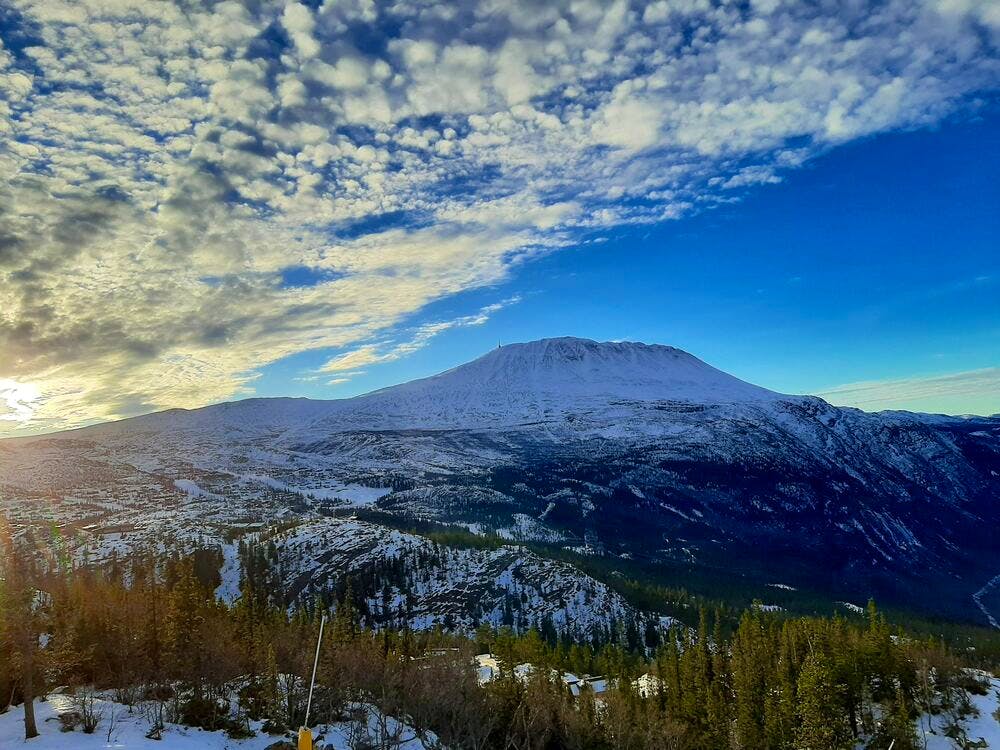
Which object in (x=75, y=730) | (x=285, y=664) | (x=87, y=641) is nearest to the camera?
→ (x=75, y=730)

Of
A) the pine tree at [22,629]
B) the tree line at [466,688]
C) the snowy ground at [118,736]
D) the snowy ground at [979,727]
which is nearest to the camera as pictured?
the pine tree at [22,629]

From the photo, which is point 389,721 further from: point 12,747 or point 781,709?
point 781,709

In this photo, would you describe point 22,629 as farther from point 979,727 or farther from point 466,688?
point 979,727

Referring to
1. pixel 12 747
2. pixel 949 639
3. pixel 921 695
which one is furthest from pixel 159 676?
pixel 949 639

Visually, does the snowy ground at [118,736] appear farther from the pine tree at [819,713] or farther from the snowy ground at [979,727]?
the snowy ground at [979,727]

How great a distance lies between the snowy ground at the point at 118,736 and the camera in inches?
1905

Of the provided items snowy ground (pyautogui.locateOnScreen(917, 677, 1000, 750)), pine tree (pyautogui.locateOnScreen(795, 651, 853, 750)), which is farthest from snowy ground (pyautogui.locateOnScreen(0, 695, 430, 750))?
snowy ground (pyautogui.locateOnScreen(917, 677, 1000, 750))

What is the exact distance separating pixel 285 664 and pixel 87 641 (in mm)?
23100

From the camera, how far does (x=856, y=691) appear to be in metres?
71.9

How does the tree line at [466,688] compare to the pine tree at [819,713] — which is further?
the tree line at [466,688]

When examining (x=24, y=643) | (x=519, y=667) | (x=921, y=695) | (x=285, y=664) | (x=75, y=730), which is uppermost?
(x=24, y=643)

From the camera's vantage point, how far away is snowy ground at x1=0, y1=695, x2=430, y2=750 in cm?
4838

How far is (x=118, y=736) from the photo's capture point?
52438 mm

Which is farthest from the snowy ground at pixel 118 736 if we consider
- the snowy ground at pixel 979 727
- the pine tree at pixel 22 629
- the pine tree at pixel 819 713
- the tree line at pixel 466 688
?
the snowy ground at pixel 979 727
